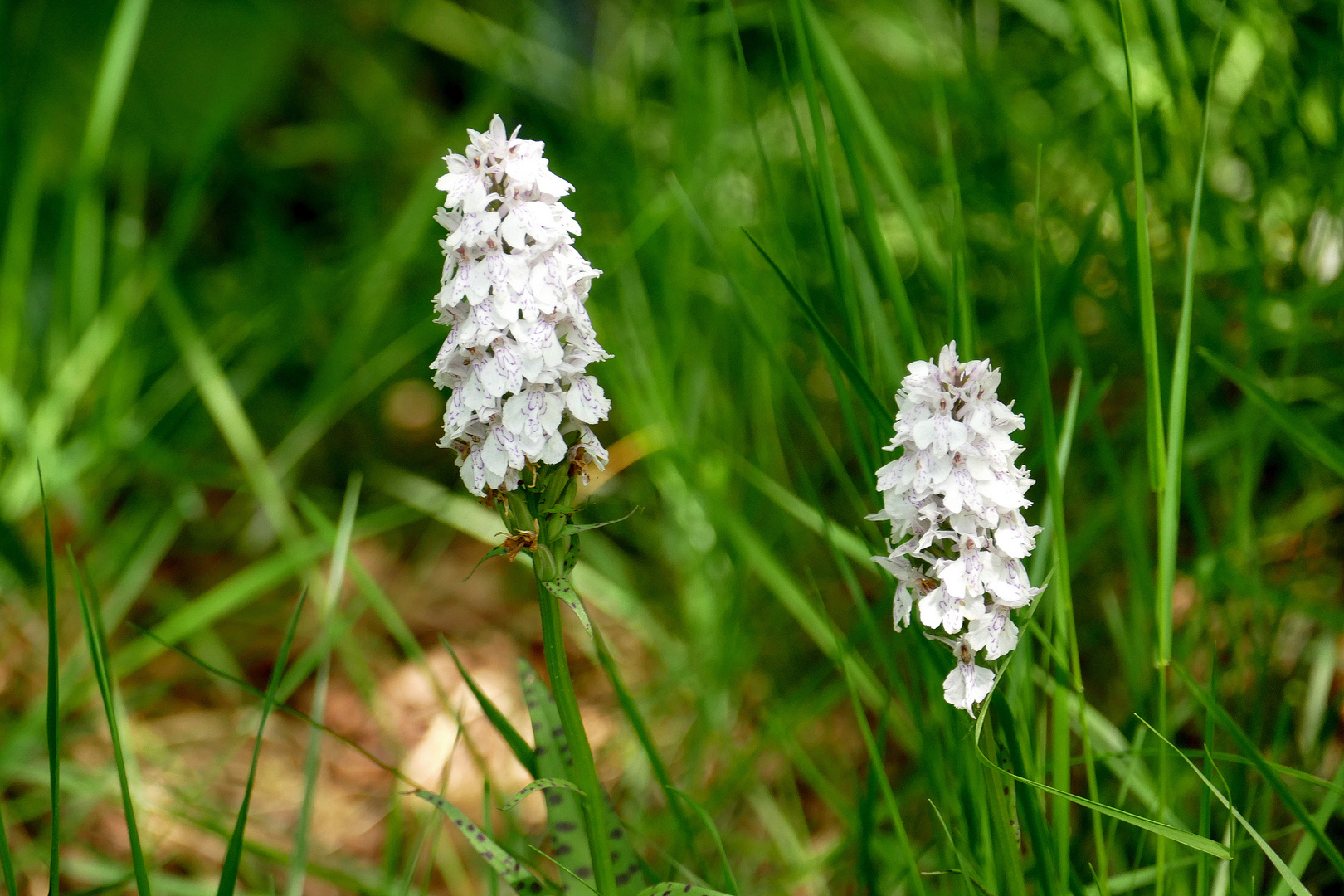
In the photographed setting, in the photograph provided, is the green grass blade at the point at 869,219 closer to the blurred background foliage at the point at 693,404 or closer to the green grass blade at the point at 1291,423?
the blurred background foliage at the point at 693,404

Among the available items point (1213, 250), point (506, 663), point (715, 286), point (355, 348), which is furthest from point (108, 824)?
point (1213, 250)

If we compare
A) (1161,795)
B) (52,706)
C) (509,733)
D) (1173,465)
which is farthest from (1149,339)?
(52,706)

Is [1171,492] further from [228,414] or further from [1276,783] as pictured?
[228,414]

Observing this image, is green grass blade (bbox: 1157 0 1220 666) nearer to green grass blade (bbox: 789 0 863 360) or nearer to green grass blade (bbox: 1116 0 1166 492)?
green grass blade (bbox: 1116 0 1166 492)

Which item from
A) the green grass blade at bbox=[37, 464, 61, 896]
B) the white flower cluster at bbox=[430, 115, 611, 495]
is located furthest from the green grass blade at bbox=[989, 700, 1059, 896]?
the green grass blade at bbox=[37, 464, 61, 896]

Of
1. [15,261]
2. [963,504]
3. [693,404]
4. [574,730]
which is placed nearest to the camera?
[963,504]
